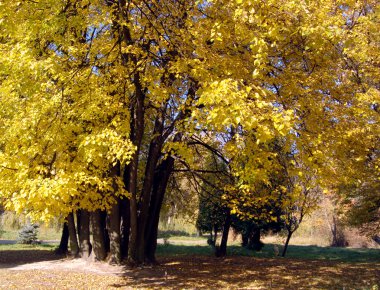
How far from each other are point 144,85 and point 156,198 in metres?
5.15

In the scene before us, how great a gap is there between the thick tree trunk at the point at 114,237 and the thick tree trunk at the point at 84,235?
5.36 feet

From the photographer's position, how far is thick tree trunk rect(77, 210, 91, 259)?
13.3 meters

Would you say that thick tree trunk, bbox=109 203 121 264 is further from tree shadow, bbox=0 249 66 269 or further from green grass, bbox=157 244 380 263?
green grass, bbox=157 244 380 263

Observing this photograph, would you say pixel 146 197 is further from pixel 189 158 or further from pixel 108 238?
pixel 189 158

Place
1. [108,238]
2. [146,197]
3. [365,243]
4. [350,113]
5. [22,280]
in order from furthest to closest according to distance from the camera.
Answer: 1. [365,243]
2. [108,238]
3. [146,197]
4. [22,280]
5. [350,113]

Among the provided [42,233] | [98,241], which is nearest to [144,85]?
[98,241]

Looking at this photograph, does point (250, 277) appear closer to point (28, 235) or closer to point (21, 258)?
point (21, 258)

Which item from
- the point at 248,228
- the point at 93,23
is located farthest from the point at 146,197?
the point at 248,228

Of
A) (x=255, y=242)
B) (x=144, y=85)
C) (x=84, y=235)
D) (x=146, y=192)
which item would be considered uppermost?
(x=144, y=85)

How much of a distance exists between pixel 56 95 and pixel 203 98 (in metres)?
4.07

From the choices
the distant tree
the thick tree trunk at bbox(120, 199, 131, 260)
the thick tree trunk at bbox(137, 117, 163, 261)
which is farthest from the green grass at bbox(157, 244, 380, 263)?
the distant tree

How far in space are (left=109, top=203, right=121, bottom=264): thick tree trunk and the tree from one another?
2.19 m

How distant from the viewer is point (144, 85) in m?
8.95

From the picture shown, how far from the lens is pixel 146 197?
12133 millimetres
